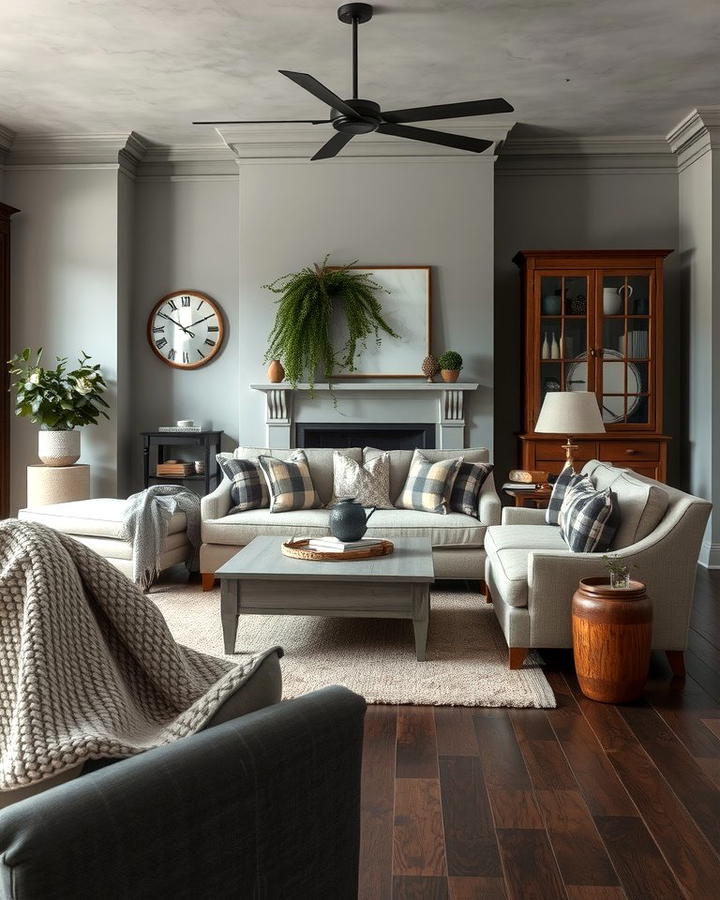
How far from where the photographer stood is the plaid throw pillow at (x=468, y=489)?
16.6ft

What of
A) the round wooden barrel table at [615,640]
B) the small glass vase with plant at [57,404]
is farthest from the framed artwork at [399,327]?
the round wooden barrel table at [615,640]

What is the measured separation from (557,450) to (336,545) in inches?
100

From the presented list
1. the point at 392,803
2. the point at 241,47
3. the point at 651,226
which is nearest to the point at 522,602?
the point at 392,803

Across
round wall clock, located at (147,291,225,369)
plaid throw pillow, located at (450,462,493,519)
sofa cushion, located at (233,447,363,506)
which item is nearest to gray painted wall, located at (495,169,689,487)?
plaid throw pillow, located at (450,462,493,519)

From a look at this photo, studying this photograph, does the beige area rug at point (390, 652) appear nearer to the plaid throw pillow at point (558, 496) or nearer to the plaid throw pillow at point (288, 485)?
the plaid throw pillow at point (558, 496)

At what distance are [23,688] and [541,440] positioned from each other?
5077mm

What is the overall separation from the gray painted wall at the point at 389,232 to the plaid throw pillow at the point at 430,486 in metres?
1.11

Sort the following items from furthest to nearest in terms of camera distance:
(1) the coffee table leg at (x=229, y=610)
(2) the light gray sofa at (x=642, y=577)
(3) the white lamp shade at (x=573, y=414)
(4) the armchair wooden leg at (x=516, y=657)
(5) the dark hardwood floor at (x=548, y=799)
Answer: (3) the white lamp shade at (x=573, y=414)
(1) the coffee table leg at (x=229, y=610)
(4) the armchair wooden leg at (x=516, y=657)
(2) the light gray sofa at (x=642, y=577)
(5) the dark hardwood floor at (x=548, y=799)

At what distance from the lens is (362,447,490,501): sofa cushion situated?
5398 mm

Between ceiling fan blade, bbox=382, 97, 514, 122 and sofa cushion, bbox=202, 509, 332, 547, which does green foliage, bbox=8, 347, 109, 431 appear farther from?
ceiling fan blade, bbox=382, 97, 514, 122

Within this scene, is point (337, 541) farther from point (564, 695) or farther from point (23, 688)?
point (23, 688)

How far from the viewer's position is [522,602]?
347 cm

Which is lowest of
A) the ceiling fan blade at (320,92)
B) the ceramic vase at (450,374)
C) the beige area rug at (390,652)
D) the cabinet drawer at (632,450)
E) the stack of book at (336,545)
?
the beige area rug at (390,652)

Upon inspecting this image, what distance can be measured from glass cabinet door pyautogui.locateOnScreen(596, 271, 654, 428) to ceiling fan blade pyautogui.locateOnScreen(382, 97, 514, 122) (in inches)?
96.4
